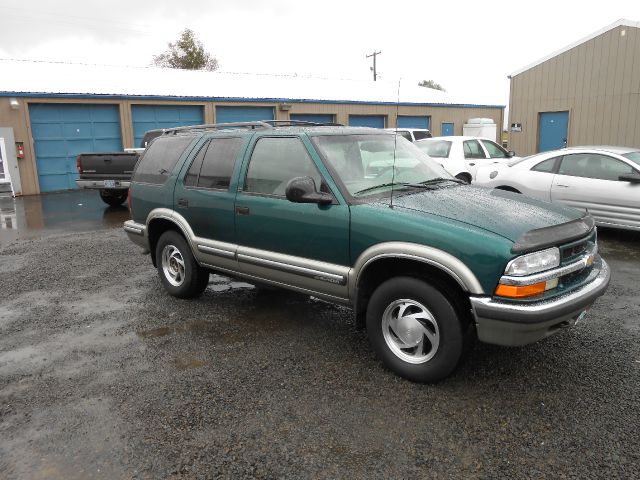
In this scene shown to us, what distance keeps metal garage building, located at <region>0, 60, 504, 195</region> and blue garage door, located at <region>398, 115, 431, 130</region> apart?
0.05 m

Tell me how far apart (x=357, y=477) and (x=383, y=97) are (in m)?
23.3

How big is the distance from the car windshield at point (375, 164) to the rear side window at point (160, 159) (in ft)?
6.25

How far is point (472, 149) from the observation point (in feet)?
39.0

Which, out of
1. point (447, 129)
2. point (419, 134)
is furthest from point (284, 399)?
point (447, 129)

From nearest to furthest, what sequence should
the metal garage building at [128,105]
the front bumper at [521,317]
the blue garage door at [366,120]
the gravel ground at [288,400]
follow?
1. the gravel ground at [288,400]
2. the front bumper at [521,317]
3. the metal garage building at [128,105]
4. the blue garage door at [366,120]

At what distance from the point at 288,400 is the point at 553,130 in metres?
17.6

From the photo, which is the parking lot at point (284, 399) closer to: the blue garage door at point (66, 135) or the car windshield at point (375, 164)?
the car windshield at point (375, 164)

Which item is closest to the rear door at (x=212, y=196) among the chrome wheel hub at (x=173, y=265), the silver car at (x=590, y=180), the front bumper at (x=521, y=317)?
the chrome wheel hub at (x=173, y=265)

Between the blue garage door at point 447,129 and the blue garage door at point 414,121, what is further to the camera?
the blue garage door at point 447,129

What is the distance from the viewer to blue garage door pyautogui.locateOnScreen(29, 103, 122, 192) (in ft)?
55.9

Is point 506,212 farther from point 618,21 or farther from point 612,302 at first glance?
point 618,21

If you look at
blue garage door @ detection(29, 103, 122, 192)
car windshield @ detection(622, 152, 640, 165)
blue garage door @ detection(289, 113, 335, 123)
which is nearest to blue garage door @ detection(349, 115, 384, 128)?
blue garage door @ detection(289, 113, 335, 123)

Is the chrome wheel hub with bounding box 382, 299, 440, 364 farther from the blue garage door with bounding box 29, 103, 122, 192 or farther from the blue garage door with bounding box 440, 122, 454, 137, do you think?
the blue garage door with bounding box 440, 122, 454, 137

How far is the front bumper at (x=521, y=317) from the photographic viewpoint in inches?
121
